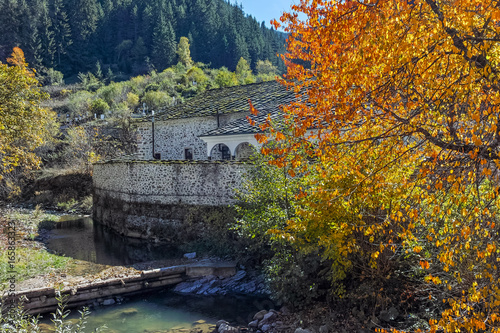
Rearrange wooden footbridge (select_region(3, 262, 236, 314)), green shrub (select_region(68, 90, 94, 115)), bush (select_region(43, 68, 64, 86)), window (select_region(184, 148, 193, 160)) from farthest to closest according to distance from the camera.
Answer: bush (select_region(43, 68, 64, 86)) < green shrub (select_region(68, 90, 94, 115)) < window (select_region(184, 148, 193, 160)) < wooden footbridge (select_region(3, 262, 236, 314))

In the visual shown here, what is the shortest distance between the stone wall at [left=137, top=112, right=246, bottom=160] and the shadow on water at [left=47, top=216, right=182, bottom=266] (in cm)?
589

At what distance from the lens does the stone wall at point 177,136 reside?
878 inches

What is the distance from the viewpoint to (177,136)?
23453 millimetres

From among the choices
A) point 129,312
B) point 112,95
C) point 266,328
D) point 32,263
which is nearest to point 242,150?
point 32,263

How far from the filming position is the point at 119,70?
245 ft

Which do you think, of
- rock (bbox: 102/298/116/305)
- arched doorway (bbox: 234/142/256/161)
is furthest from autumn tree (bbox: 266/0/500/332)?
arched doorway (bbox: 234/142/256/161)

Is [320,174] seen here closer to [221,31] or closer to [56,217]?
[56,217]

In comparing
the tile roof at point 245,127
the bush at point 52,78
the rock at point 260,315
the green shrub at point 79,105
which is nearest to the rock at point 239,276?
the rock at point 260,315

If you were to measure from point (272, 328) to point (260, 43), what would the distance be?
251 feet

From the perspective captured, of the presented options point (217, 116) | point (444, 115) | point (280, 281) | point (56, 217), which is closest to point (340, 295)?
point (280, 281)

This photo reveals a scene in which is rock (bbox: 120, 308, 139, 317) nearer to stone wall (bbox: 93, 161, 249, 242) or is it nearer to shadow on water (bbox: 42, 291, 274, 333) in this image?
shadow on water (bbox: 42, 291, 274, 333)

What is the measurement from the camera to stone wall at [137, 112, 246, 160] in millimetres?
22297

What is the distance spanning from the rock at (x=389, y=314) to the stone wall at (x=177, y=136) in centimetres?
1463

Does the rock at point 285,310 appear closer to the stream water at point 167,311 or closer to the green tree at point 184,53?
the stream water at point 167,311
